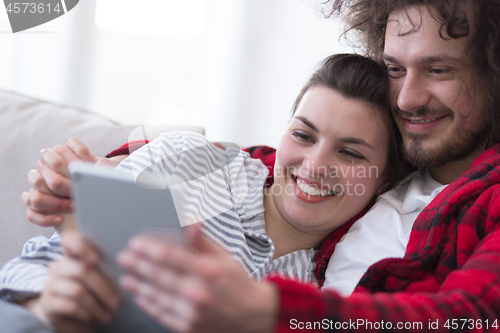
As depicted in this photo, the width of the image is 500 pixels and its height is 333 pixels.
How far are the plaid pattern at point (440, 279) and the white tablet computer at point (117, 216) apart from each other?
17 centimetres

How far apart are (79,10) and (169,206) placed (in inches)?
78.8

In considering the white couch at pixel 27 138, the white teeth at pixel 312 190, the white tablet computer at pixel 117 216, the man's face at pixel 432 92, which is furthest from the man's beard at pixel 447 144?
the white tablet computer at pixel 117 216

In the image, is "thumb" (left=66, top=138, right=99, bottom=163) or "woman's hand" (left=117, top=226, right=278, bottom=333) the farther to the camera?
"thumb" (left=66, top=138, right=99, bottom=163)

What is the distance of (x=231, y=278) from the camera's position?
44 centimetres

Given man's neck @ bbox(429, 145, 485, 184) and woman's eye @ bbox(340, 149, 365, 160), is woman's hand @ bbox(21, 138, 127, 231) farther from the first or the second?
man's neck @ bbox(429, 145, 485, 184)

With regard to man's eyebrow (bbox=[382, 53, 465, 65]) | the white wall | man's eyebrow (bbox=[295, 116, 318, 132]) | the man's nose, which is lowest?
the white wall

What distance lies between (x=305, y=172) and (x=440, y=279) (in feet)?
1.37

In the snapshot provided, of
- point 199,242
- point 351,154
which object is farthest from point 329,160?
point 199,242

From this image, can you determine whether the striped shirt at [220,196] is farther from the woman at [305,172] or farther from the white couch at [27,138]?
the white couch at [27,138]

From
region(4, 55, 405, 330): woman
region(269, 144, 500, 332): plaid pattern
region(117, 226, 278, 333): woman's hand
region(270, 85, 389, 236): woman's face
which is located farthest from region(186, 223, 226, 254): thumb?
region(270, 85, 389, 236): woman's face

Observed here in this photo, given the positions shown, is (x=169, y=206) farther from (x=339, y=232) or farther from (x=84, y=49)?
(x=84, y=49)

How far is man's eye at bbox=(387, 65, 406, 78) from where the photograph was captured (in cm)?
117

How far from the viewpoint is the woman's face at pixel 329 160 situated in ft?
3.66

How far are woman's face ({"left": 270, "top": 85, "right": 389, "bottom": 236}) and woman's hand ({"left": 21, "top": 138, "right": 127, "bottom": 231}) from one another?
0.55 meters
